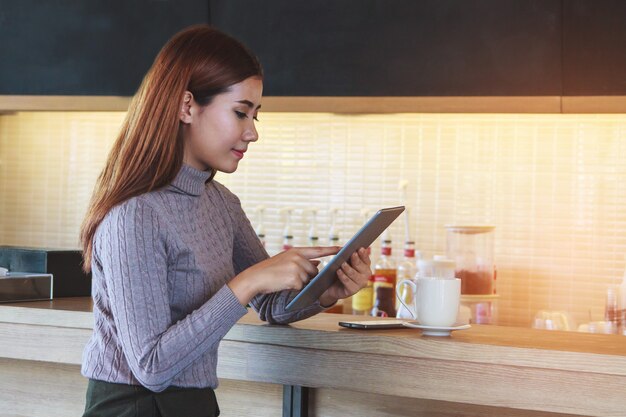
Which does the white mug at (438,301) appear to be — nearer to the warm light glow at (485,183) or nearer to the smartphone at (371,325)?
the smartphone at (371,325)

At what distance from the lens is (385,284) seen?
8.77 ft

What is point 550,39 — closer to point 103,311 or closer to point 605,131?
point 605,131

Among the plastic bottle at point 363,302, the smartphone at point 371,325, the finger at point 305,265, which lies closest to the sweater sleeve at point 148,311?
the finger at point 305,265

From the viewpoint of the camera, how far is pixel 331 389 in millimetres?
1747

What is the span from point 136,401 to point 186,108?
465 millimetres

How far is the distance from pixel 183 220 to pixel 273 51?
4.22 ft

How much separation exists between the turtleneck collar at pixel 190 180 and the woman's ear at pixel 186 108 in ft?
0.27

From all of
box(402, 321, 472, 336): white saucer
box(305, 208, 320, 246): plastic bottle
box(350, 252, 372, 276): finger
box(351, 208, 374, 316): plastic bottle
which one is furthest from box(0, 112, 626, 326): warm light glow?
box(350, 252, 372, 276): finger

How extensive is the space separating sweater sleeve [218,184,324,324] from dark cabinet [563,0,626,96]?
1.11m

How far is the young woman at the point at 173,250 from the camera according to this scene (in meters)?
1.30

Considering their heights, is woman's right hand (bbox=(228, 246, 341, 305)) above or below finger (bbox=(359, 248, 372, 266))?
below

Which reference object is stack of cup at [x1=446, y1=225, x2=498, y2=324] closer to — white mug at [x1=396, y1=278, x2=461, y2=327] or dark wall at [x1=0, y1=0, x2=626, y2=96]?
dark wall at [x1=0, y1=0, x2=626, y2=96]

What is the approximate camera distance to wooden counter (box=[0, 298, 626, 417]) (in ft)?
4.74

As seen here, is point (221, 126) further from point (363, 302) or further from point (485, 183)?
point (485, 183)
